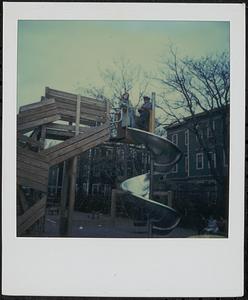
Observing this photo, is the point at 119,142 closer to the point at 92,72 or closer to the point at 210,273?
the point at 92,72

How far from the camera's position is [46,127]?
6.88 feet

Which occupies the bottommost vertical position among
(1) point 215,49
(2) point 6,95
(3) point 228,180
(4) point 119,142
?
(3) point 228,180

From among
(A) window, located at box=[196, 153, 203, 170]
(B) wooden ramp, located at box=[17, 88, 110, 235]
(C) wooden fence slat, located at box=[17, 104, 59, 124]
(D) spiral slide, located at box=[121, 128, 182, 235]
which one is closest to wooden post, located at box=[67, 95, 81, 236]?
(B) wooden ramp, located at box=[17, 88, 110, 235]

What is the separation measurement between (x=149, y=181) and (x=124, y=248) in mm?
333

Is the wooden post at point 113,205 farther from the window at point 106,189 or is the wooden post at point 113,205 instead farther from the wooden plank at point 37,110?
the wooden plank at point 37,110

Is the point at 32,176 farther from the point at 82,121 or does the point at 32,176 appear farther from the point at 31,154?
the point at 82,121

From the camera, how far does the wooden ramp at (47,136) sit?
2.08m

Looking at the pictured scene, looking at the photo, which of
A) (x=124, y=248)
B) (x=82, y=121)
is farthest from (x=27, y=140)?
(x=124, y=248)

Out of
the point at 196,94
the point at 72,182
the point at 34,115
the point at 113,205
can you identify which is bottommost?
the point at 113,205

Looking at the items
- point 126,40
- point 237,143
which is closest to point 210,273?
point 237,143

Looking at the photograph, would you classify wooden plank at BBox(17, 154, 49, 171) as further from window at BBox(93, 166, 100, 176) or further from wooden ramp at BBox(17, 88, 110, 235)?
window at BBox(93, 166, 100, 176)

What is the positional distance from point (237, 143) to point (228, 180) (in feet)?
0.59

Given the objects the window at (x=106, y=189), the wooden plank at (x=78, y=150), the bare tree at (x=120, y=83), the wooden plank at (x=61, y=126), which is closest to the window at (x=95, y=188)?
the window at (x=106, y=189)

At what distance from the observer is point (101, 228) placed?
81.4 inches
